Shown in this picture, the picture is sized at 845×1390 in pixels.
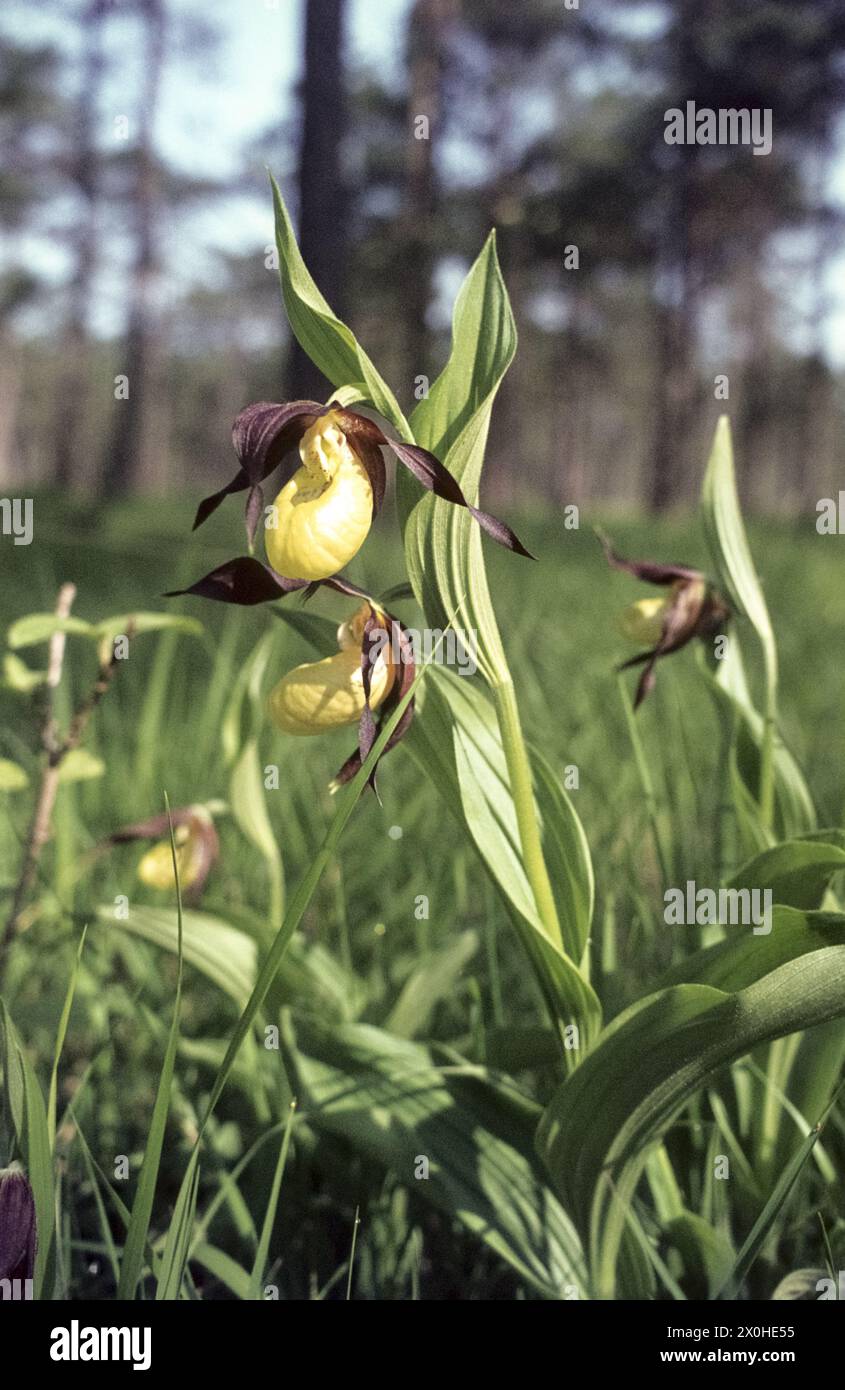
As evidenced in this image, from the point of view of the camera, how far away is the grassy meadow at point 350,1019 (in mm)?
769

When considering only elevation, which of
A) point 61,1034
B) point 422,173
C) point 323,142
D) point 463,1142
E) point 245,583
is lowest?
point 463,1142

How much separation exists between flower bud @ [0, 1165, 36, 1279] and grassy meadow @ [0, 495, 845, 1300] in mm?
41

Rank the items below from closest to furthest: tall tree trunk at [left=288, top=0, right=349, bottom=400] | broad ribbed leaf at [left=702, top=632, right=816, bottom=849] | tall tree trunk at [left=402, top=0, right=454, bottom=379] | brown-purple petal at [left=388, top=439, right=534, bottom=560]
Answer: brown-purple petal at [left=388, top=439, right=534, bottom=560] → broad ribbed leaf at [left=702, top=632, right=816, bottom=849] → tall tree trunk at [left=288, top=0, right=349, bottom=400] → tall tree trunk at [left=402, top=0, right=454, bottom=379]

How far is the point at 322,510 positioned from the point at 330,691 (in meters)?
0.11

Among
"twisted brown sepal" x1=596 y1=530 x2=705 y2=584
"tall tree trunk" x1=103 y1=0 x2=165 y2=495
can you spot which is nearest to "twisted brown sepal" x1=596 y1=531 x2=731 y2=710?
"twisted brown sepal" x1=596 y1=530 x2=705 y2=584

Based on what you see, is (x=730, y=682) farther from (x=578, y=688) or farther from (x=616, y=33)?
(x=616, y=33)

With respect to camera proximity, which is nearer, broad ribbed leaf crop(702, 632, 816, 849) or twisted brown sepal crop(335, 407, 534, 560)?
twisted brown sepal crop(335, 407, 534, 560)

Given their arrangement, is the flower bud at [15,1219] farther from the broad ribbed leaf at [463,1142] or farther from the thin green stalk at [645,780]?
the thin green stalk at [645,780]

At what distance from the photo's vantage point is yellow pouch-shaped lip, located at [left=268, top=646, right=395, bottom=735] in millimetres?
614

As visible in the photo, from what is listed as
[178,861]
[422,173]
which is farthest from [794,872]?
[422,173]

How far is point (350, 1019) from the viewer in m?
0.94

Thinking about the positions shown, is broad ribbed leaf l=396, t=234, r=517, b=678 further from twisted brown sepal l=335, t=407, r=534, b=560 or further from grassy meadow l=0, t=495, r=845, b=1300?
grassy meadow l=0, t=495, r=845, b=1300

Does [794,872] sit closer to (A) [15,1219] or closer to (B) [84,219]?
(A) [15,1219]

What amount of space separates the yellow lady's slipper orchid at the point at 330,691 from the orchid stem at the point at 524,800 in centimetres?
7
